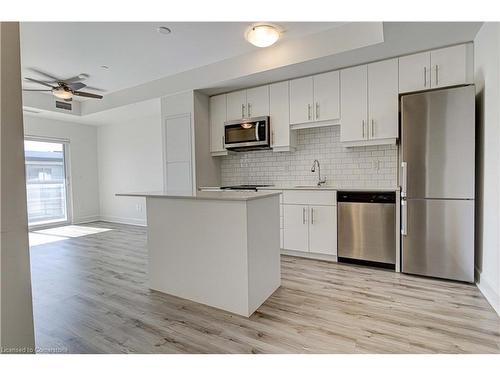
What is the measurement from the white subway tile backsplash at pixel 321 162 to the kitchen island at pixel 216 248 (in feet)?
5.46

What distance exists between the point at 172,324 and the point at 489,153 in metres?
2.97

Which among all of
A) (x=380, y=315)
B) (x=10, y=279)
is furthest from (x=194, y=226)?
(x=380, y=315)

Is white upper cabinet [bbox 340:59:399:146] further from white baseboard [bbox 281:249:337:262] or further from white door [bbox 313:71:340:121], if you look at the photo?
white baseboard [bbox 281:249:337:262]

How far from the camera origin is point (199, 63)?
12.6 ft

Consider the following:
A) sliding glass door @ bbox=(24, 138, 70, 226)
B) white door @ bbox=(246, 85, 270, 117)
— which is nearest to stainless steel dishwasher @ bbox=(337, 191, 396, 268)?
white door @ bbox=(246, 85, 270, 117)

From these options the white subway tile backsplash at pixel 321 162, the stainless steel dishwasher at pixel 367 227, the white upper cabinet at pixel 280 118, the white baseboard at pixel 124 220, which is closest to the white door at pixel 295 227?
the stainless steel dishwasher at pixel 367 227

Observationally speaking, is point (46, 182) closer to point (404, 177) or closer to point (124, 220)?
point (124, 220)

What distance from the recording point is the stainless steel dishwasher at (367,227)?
2.97 metres

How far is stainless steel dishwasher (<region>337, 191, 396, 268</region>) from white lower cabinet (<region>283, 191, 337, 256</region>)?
0.32 ft

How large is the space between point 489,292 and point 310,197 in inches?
73.4

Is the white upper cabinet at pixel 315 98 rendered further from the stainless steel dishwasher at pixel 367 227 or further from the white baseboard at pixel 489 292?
the white baseboard at pixel 489 292

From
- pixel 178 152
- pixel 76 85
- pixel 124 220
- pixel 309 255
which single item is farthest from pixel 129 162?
pixel 309 255
